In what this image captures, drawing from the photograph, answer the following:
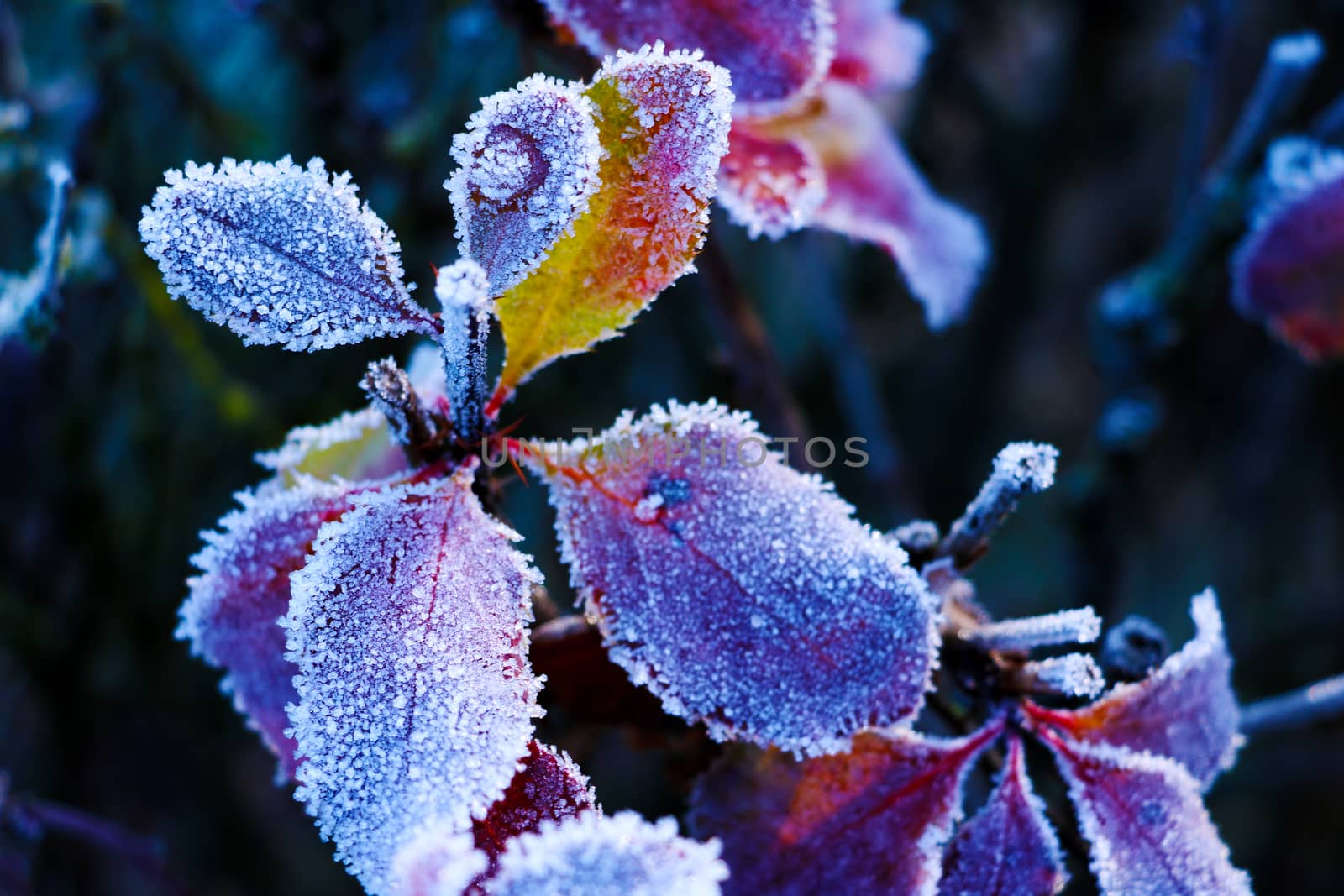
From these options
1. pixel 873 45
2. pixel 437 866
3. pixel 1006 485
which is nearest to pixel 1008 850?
pixel 1006 485

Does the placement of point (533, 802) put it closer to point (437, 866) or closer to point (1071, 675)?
point (437, 866)

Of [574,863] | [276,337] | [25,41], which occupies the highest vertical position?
[25,41]

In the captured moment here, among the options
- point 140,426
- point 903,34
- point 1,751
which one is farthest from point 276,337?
point 1,751

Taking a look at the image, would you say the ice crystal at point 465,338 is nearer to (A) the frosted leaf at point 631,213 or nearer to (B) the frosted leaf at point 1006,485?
(A) the frosted leaf at point 631,213

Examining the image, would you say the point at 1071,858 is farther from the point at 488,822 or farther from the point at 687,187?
the point at 687,187

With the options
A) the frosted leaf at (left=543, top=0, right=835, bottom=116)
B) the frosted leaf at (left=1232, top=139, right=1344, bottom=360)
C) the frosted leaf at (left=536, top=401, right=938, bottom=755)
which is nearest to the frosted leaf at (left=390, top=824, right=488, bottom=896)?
the frosted leaf at (left=536, top=401, right=938, bottom=755)

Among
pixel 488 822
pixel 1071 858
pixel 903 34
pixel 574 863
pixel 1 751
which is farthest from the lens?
pixel 1 751

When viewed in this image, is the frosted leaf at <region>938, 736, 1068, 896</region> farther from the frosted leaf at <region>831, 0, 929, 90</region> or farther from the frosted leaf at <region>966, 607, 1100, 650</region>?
the frosted leaf at <region>831, 0, 929, 90</region>

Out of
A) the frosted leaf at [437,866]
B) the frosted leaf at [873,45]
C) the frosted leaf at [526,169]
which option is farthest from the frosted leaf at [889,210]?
the frosted leaf at [437,866]
